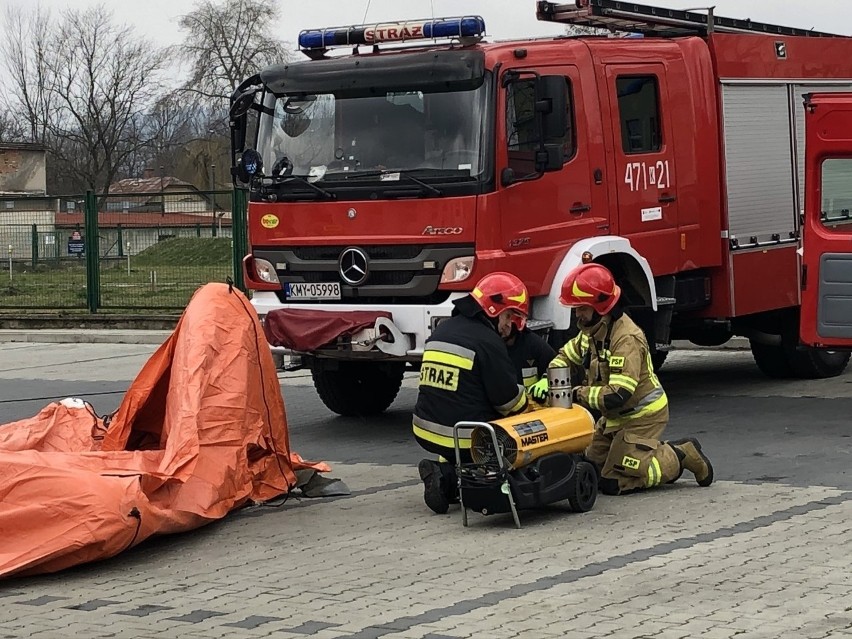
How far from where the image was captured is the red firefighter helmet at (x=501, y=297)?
8.55 metres

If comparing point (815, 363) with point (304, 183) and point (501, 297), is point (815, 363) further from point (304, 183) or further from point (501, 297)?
point (501, 297)

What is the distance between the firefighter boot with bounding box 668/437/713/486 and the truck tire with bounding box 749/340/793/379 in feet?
18.3

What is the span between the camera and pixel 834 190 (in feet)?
40.0

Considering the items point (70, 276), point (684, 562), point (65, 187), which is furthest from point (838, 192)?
point (65, 187)

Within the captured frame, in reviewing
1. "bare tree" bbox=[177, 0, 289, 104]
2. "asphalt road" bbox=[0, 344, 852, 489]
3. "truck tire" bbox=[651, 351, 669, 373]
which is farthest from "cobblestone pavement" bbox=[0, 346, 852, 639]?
"bare tree" bbox=[177, 0, 289, 104]

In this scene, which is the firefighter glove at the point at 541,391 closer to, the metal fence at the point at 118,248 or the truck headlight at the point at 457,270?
the truck headlight at the point at 457,270

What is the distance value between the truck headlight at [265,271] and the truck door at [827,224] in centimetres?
426

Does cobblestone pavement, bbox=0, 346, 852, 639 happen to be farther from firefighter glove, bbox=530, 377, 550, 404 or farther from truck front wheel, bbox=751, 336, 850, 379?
truck front wheel, bbox=751, 336, 850, 379

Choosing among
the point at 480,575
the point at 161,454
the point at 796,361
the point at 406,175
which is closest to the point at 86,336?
the point at 796,361

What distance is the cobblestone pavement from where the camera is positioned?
6.24 m

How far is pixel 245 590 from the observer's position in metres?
7.00

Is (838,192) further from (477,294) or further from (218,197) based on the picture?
(218,197)

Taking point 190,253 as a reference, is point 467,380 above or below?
below

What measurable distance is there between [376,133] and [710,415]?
3665mm
